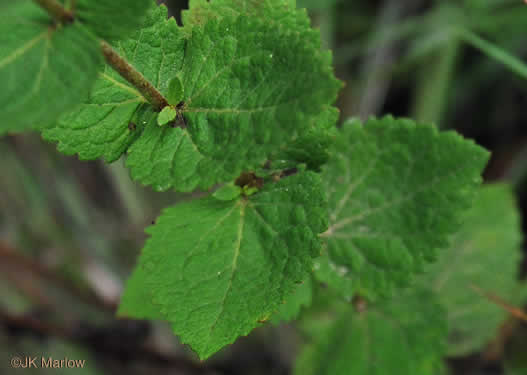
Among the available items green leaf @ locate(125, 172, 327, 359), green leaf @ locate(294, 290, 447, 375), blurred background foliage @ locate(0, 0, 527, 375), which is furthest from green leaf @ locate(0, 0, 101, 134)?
blurred background foliage @ locate(0, 0, 527, 375)

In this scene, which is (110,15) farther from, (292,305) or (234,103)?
(292,305)

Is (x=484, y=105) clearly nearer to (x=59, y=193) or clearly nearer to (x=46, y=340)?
(x=59, y=193)

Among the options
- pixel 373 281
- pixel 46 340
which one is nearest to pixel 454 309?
pixel 373 281

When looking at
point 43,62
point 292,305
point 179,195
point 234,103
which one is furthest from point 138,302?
point 179,195

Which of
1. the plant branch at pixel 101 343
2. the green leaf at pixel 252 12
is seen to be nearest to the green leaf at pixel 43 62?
the green leaf at pixel 252 12

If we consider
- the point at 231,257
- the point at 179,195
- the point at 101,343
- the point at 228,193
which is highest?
the point at 228,193

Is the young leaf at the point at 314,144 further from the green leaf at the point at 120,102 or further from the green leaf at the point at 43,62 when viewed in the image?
the green leaf at the point at 43,62
